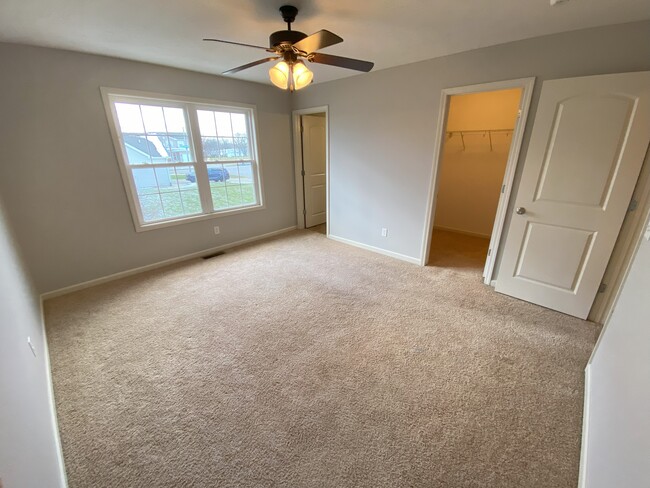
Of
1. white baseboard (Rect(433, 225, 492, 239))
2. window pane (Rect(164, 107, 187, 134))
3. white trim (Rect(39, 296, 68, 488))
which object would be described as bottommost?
white trim (Rect(39, 296, 68, 488))

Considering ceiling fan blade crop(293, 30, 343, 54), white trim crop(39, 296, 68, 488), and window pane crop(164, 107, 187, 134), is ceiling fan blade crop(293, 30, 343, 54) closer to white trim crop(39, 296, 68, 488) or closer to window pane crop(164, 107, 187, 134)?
window pane crop(164, 107, 187, 134)

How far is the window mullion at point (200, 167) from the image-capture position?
3.35 metres

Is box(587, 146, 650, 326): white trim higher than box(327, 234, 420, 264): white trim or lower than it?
higher

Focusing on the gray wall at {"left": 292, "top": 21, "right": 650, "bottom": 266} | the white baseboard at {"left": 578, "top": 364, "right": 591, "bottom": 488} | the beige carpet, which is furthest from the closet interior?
the white baseboard at {"left": 578, "top": 364, "right": 591, "bottom": 488}

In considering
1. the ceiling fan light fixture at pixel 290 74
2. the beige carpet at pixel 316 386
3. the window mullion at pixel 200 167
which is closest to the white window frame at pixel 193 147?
the window mullion at pixel 200 167

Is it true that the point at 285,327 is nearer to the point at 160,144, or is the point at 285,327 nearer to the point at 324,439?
the point at 324,439

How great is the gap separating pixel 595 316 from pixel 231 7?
3814mm

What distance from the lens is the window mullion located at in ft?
11.0

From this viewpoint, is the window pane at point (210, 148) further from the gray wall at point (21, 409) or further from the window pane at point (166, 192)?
the gray wall at point (21, 409)

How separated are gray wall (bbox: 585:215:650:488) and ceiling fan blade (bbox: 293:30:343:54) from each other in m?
1.93

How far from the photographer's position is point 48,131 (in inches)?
96.9

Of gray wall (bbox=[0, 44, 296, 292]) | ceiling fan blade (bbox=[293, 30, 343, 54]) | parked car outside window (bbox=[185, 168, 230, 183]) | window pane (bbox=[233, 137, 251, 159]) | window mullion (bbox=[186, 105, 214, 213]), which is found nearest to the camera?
ceiling fan blade (bbox=[293, 30, 343, 54])

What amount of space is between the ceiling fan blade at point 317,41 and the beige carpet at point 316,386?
202 centimetres

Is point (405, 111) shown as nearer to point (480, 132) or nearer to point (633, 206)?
point (480, 132)
